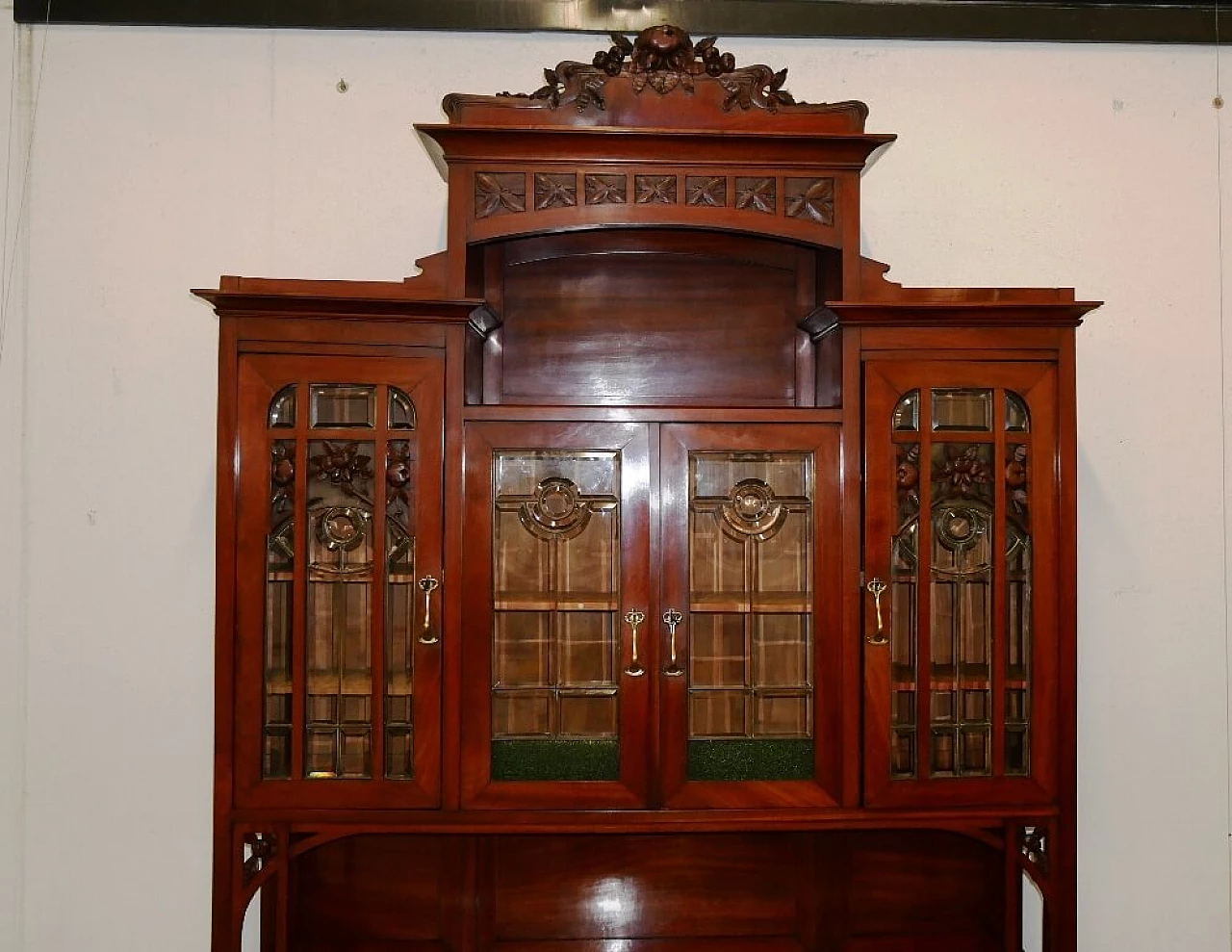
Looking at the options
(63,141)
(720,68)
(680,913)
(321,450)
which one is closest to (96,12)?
(63,141)

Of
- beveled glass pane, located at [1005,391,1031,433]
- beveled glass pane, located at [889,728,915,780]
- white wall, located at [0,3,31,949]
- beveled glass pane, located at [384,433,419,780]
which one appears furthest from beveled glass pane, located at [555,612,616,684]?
white wall, located at [0,3,31,949]

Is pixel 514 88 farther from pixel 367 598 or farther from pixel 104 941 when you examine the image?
pixel 104 941

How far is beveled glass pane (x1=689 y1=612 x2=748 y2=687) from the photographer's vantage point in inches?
85.4

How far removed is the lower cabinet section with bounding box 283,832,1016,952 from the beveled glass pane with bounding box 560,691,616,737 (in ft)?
1.53

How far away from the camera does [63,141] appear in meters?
2.53

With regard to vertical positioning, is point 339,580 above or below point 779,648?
above

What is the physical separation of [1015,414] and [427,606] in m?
1.39

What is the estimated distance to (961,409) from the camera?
7.06 ft

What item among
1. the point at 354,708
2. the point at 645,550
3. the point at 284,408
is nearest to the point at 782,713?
the point at 645,550

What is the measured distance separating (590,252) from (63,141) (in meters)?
1.44

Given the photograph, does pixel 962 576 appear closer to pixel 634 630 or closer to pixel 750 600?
pixel 750 600

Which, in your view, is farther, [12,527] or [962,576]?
[12,527]

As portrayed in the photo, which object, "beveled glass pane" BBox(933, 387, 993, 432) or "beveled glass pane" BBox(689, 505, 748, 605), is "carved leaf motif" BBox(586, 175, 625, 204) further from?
"beveled glass pane" BBox(933, 387, 993, 432)

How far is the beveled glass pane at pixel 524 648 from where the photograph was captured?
7.05 ft
